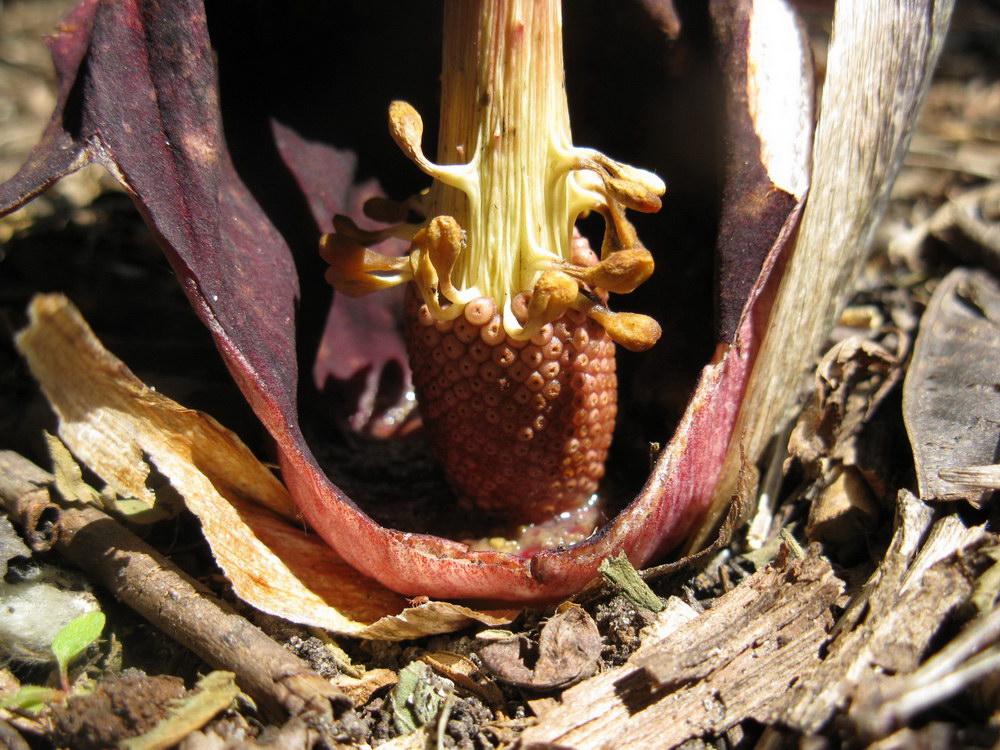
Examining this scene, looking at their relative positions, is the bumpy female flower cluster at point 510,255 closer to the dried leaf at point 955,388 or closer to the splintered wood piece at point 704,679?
the splintered wood piece at point 704,679

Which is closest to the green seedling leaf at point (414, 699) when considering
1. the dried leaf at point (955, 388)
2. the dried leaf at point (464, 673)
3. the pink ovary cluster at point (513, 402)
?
the dried leaf at point (464, 673)

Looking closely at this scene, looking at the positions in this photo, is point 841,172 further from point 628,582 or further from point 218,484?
point 218,484

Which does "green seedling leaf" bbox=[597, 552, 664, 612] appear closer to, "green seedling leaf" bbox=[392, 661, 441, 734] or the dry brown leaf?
the dry brown leaf

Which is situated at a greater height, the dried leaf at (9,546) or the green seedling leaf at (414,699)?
the dried leaf at (9,546)

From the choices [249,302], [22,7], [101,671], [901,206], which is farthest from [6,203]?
[22,7]

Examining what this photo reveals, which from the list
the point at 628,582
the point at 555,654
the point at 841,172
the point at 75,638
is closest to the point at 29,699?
the point at 75,638
